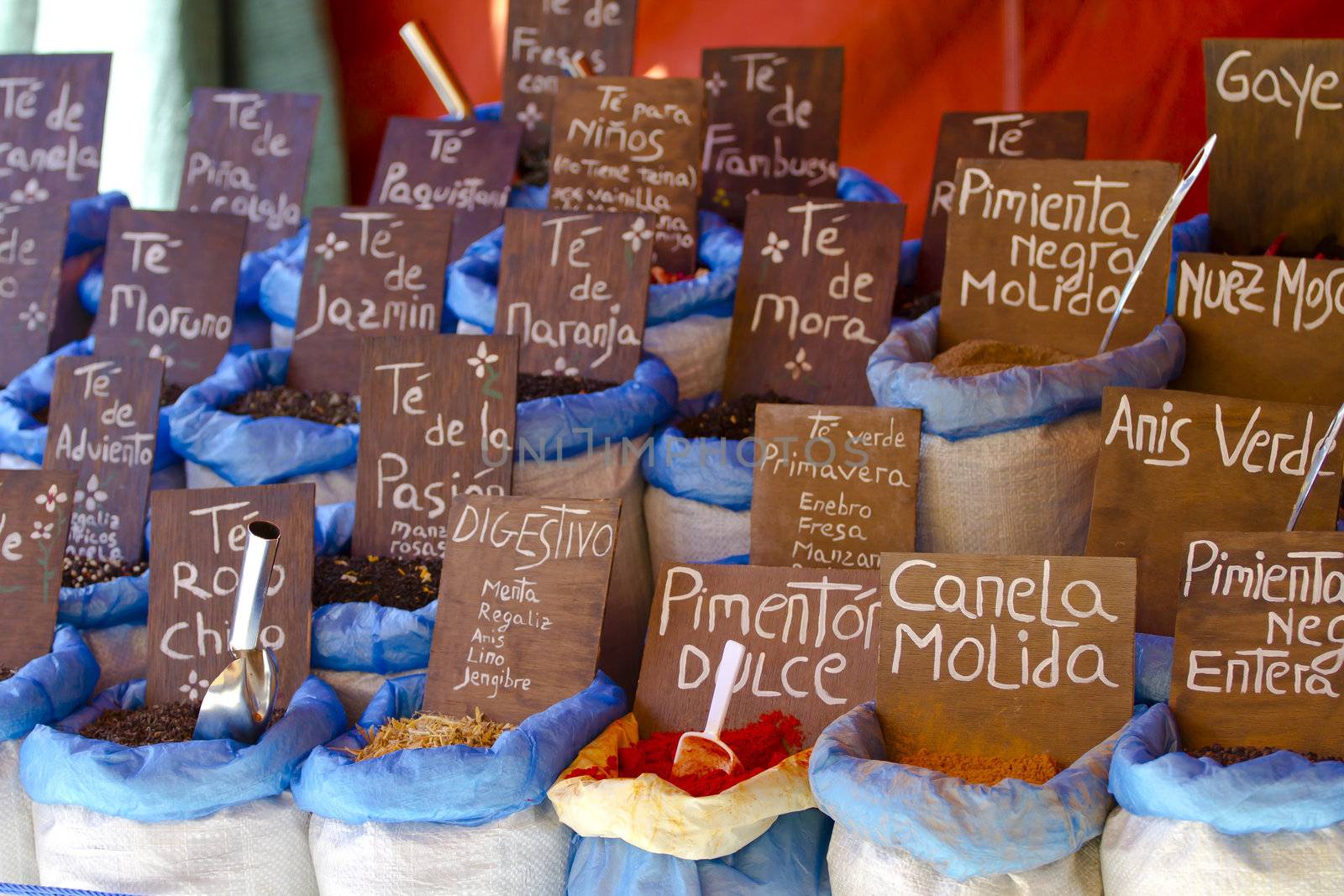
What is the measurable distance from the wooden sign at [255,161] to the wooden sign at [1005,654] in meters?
1.69

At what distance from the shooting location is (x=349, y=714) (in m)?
1.77

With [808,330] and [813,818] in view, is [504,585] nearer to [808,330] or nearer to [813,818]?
[813,818]

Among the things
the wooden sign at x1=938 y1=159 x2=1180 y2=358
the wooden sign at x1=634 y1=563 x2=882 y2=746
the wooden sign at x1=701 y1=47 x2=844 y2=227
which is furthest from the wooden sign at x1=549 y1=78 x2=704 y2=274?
the wooden sign at x1=634 y1=563 x2=882 y2=746

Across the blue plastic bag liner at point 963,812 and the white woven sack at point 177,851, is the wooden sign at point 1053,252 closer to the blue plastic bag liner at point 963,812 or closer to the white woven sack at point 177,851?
the blue plastic bag liner at point 963,812

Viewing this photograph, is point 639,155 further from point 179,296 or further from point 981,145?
point 179,296

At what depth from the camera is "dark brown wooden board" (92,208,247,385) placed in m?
2.33

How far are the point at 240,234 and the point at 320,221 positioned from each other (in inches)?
6.8

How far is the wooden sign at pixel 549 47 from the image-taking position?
2713mm

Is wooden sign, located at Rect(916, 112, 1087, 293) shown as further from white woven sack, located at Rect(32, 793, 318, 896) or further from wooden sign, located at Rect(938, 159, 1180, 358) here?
white woven sack, located at Rect(32, 793, 318, 896)

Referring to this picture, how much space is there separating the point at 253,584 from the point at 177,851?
321mm

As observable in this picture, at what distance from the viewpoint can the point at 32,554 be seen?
1.82 m

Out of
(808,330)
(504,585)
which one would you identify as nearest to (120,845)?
(504,585)

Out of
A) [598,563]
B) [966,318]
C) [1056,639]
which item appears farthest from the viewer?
[966,318]

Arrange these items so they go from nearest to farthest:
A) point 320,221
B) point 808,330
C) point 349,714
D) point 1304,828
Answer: point 1304,828, point 349,714, point 808,330, point 320,221
